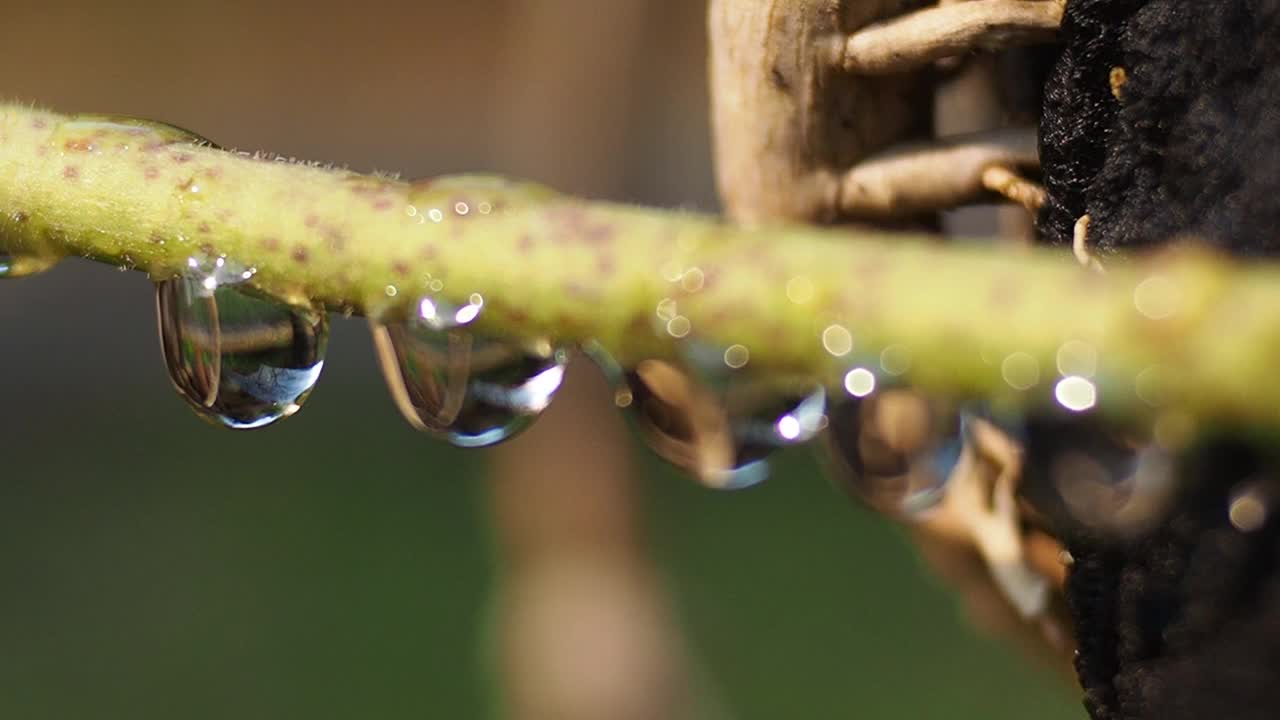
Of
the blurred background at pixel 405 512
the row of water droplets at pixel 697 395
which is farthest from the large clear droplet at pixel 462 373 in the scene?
the blurred background at pixel 405 512

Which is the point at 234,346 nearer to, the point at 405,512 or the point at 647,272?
the point at 647,272

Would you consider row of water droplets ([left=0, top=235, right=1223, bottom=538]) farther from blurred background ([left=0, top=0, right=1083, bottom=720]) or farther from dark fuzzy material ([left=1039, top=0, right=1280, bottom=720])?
blurred background ([left=0, top=0, right=1083, bottom=720])

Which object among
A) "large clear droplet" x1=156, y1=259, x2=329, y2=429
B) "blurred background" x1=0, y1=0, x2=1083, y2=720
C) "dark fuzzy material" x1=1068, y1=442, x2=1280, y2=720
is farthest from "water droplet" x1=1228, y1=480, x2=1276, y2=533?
"blurred background" x1=0, y1=0, x2=1083, y2=720

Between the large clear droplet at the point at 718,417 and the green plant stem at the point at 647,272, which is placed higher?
the green plant stem at the point at 647,272

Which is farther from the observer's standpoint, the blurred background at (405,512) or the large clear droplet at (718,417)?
the blurred background at (405,512)

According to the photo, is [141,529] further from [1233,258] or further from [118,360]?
[1233,258]

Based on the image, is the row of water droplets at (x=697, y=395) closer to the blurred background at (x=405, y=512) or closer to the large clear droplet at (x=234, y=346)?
the large clear droplet at (x=234, y=346)
